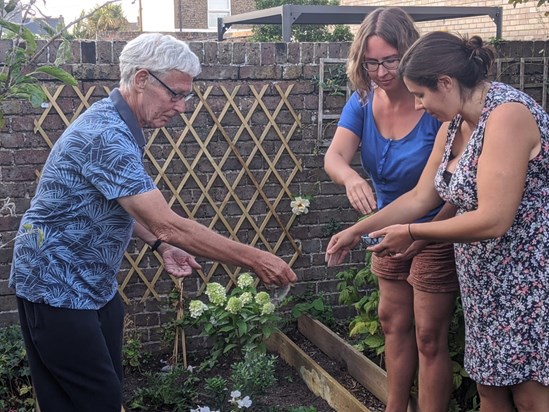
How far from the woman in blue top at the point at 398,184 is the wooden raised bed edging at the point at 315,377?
1.13 feet

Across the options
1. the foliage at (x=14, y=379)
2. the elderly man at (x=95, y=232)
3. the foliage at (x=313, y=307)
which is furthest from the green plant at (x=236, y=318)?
the elderly man at (x=95, y=232)

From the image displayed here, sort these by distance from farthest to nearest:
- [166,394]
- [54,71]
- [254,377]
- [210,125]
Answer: [210,125] < [166,394] < [254,377] < [54,71]

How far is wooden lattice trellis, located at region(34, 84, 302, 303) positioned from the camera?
186 inches

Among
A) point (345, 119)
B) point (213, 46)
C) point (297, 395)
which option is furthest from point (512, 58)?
point (297, 395)

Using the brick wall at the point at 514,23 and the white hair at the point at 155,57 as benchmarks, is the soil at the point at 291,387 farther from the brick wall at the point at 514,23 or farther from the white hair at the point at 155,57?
the brick wall at the point at 514,23

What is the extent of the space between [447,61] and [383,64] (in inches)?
22.5

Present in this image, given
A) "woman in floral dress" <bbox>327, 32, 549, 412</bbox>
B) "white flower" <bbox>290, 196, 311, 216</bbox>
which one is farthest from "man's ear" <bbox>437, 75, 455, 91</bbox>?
"white flower" <bbox>290, 196, 311, 216</bbox>

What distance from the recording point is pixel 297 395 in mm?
4082

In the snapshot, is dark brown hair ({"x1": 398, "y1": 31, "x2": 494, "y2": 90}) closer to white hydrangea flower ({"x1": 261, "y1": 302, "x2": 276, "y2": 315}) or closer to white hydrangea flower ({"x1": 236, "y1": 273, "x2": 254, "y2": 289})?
white hydrangea flower ({"x1": 261, "y1": 302, "x2": 276, "y2": 315})

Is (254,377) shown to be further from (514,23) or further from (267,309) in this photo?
(514,23)

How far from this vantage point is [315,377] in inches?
160

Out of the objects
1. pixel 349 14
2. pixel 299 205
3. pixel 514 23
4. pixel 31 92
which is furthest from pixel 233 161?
pixel 514 23

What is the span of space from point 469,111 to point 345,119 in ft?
3.06

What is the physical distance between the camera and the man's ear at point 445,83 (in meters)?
2.42
